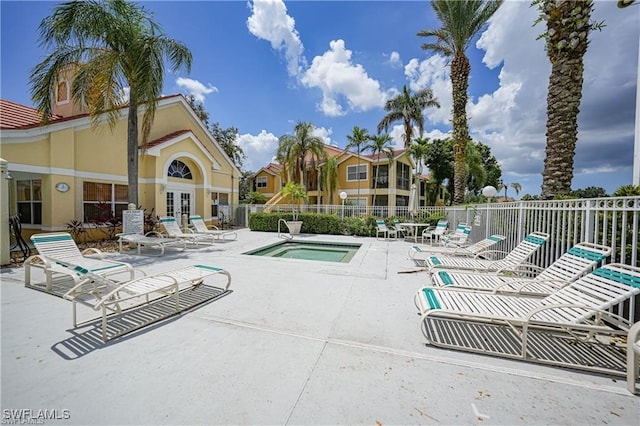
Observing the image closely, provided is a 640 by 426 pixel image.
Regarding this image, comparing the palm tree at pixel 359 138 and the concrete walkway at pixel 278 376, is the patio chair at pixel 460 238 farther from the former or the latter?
the palm tree at pixel 359 138

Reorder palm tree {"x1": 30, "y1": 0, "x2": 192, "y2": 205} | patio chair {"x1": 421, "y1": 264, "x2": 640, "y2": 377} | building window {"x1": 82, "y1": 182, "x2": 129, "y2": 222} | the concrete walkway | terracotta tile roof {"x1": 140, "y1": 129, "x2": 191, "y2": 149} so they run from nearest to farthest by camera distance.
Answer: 1. the concrete walkway
2. patio chair {"x1": 421, "y1": 264, "x2": 640, "y2": 377}
3. palm tree {"x1": 30, "y1": 0, "x2": 192, "y2": 205}
4. building window {"x1": 82, "y1": 182, "x2": 129, "y2": 222}
5. terracotta tile roof {"x1": 140, "y1": 129, "x2": 191, "y2": 149}

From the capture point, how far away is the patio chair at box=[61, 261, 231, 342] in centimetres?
361

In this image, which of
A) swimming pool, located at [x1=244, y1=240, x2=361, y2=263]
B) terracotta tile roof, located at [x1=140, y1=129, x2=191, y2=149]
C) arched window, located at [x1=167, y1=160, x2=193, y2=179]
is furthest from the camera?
arched window, located at [x1=167, y1=160, x2=193, y2=179]

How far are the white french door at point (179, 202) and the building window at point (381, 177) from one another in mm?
17638

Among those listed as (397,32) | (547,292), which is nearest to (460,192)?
(397,32)

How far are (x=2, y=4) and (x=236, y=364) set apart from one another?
45.3ft

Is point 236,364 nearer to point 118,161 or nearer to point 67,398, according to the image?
point 67,398

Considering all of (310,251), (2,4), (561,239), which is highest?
(2,4)

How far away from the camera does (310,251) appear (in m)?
11.8

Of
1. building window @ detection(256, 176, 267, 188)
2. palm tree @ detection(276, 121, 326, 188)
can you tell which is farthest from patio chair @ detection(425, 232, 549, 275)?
building window @ detection(256, 176, 267, 188)

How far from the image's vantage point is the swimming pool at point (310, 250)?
10321 millimetres

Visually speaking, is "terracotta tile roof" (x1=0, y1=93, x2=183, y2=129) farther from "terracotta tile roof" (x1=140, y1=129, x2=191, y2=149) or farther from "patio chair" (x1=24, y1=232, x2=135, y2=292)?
"patio chair" (x1=24, y1=232, x2=135, y2=292)

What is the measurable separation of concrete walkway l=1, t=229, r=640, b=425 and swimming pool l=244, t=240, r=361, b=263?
5.93 metres

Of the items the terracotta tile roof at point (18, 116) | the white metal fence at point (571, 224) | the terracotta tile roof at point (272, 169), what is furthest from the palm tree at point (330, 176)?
the white metal fence at point (571, 224)
